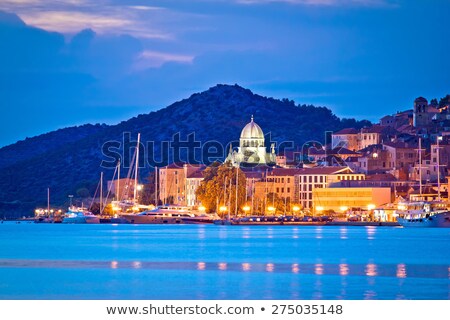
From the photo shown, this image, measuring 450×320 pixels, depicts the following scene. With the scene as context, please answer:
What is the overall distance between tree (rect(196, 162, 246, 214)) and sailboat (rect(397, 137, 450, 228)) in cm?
1958

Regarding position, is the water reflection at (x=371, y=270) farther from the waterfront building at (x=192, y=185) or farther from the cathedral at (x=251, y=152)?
the cathedral at (x=251, y=152)

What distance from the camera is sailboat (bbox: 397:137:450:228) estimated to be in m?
102

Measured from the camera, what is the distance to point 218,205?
121 meters

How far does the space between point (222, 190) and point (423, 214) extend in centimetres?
2511

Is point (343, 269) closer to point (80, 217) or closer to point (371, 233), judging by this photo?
point (371, 233)

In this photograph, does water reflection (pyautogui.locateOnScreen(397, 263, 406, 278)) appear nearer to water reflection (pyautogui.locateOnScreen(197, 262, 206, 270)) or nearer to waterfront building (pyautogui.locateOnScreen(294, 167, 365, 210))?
water reflection (pyautogui.locateOnScreen(197, 262, 206, 270))

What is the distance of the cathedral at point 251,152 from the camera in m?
152

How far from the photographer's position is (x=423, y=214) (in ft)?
340

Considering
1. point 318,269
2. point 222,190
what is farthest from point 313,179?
point 318,269

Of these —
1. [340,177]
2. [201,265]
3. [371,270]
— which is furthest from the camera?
[340,177]

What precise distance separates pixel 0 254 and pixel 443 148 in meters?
79.0

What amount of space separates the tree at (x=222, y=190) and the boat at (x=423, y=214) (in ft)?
65.2

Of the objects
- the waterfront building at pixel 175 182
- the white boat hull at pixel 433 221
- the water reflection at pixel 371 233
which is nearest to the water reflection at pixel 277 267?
the water reflection at pixel 371 233
